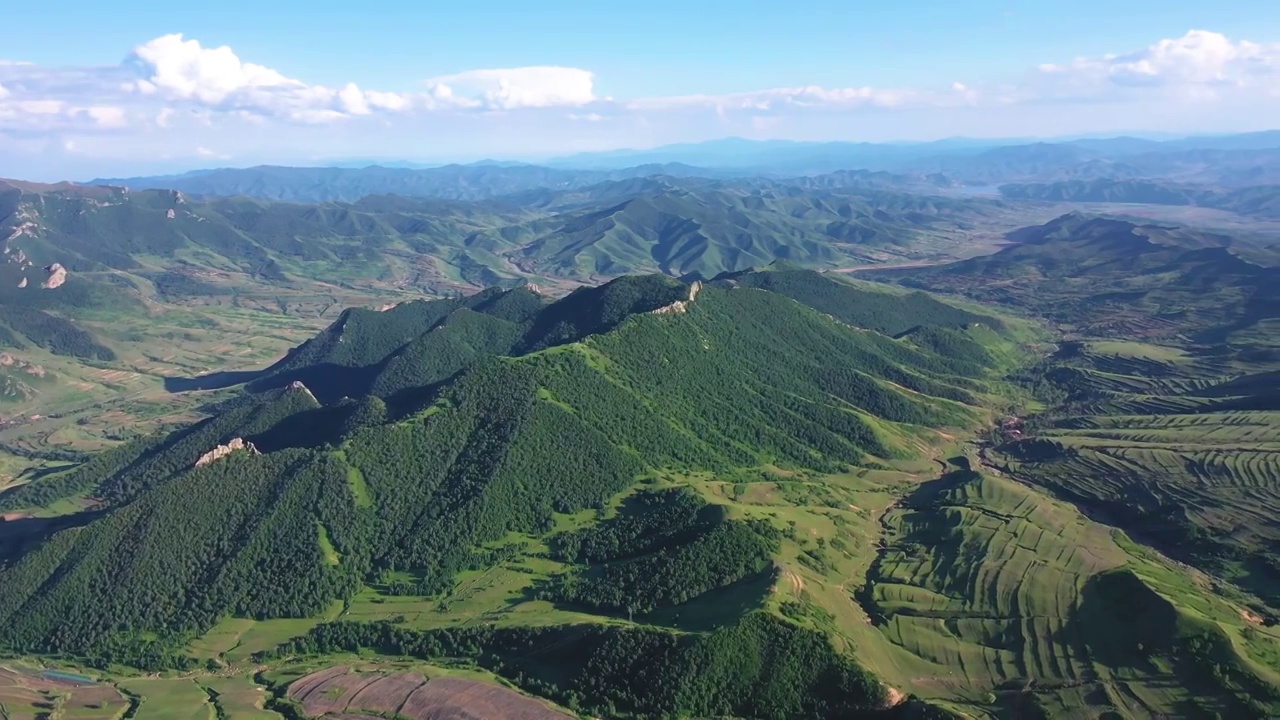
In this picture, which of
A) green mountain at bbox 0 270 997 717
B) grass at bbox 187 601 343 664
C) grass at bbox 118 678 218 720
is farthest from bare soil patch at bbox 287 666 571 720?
grass at bbox 187 601 343 664

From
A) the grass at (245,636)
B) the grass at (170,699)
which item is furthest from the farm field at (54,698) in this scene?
the grass at (245,636)

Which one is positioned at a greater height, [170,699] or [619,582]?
[619,582]

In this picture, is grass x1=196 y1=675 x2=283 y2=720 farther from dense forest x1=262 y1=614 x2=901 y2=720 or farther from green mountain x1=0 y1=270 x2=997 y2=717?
dense forest x1=262 y1=614 x2=901 y2=720

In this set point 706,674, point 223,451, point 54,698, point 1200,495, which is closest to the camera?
point 706,674

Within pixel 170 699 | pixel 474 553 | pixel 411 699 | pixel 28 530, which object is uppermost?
pixel 28 530

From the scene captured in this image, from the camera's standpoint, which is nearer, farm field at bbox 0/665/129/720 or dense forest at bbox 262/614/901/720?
dense forest at bbox 262/614/901/720

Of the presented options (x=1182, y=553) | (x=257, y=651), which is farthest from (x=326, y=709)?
(x=1182, y=553)

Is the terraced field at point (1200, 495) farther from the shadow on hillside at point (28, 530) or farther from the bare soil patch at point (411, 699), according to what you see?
the shadow on hillside at point (28, 530)

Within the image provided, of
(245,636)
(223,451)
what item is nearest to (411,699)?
(245,636)

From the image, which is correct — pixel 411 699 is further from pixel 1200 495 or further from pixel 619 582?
pixel 1200 495

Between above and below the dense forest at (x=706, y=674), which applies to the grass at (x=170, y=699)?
below

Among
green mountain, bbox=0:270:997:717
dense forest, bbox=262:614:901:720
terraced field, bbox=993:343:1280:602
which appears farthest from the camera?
terraced field, bbox=993:343:1280:602

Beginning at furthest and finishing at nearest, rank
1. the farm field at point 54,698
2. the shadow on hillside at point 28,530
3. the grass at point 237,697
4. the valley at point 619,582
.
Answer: the shadow on hillside at point 28,530, the farm field at point 54,698, the grass at point 237,697, the valley at point 619,582
